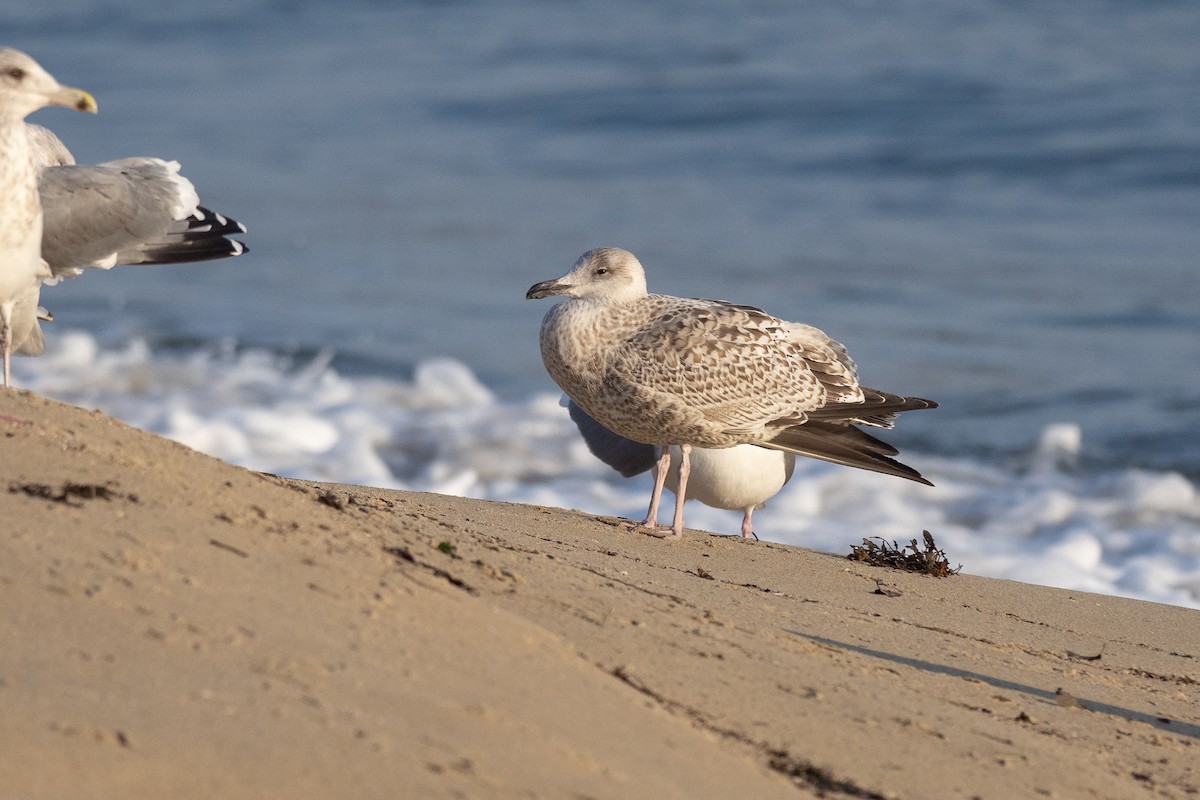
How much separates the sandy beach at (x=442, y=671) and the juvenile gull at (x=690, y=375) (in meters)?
1.00

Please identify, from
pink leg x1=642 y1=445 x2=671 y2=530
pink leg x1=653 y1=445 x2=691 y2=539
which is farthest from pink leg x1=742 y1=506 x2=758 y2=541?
pink leg x1=642 y1=445 x2=671 y2=530

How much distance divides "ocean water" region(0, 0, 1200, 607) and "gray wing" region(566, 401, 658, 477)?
6.57ft

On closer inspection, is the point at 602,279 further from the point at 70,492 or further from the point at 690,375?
the point at 70,492

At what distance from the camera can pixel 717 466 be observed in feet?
20.8

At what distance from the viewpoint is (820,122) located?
17609 mm

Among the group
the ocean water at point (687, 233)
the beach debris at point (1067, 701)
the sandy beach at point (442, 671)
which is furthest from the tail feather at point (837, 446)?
the ocean water at point (687, 233)

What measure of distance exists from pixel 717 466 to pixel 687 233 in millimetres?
8752

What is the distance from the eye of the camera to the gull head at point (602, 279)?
557 cm

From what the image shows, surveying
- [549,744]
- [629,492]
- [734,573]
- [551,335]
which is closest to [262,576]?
[549,744]

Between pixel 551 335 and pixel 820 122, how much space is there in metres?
12.8

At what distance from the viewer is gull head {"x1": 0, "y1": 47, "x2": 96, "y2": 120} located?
4.29 metres

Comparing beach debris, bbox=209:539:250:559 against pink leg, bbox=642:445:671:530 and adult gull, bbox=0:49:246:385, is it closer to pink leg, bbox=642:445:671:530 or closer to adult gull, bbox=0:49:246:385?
adult gull, bbox=0:49:246:385

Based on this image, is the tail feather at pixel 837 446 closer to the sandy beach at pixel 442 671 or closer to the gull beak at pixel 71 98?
the sandy beach at pixel 442 671

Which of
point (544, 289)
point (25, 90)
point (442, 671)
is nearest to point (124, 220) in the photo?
point (25, 90)
